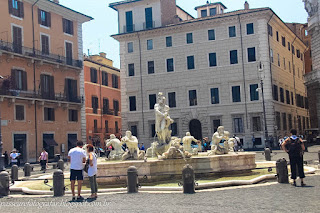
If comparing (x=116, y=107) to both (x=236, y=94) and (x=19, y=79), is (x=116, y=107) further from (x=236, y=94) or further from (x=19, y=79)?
(x=19, y=79)

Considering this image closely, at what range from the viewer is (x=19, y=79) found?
37.1 meters

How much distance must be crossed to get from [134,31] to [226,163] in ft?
111

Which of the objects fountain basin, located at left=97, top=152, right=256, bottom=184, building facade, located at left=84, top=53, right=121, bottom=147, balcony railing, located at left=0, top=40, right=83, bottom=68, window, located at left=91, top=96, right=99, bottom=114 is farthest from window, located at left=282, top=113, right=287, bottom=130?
fountain basin, located at left=97, top=152, right=256, bottom=184

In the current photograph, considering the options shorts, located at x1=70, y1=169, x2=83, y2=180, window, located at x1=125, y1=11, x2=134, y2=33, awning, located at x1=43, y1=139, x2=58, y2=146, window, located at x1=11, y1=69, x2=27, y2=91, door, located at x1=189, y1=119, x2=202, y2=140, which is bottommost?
shorts, located at x1=70, y1=169, x2=83, y2=180

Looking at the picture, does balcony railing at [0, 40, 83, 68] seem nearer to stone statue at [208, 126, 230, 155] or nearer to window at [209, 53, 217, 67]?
window at [209, 53, 217, 67]

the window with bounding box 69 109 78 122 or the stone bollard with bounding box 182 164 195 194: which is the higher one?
the window with bounding box 69 109 78 122

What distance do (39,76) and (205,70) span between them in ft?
53.5

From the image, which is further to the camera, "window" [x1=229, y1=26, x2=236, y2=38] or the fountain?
"window" [x1=229, y1=26, x2=236, y2=38]

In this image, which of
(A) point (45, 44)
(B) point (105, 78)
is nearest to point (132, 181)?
(A) point (45, 44)

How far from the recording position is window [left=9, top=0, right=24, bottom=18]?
121 ft

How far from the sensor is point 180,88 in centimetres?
4534

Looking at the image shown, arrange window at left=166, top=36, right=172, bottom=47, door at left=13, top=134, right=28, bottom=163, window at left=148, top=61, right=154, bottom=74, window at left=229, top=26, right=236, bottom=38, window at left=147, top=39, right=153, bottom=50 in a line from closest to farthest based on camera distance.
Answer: door at left=13, top=134, right=28, bottom=163 < window at left=229, top=26, right=236, bottom=38 < window at left=166, top=36, right=172, bottom=47 < window at left=148, top=61, right=154, bottom=74 < window at left=147, top=39, right=153, bottom=50

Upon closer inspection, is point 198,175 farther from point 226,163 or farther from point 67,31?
point 67,31

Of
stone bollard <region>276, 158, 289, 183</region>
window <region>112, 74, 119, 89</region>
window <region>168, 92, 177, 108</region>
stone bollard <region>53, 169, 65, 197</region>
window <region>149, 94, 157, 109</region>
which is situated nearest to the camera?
stone bollard <region>53, 169, 65, 197</region>
